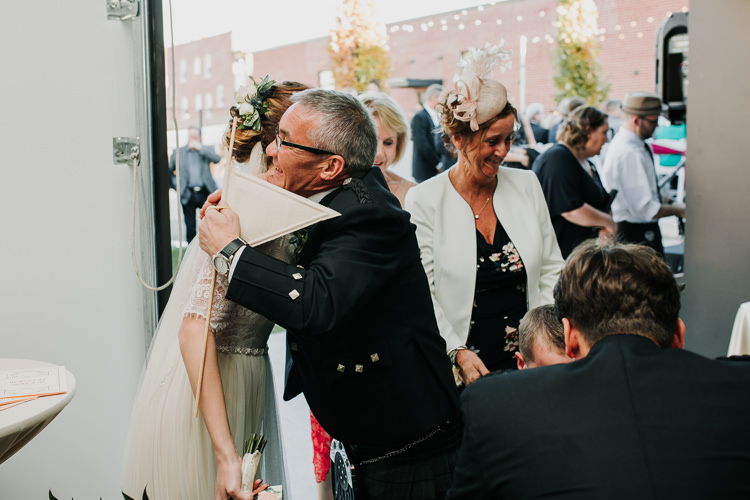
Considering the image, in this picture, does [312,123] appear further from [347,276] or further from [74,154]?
[74,154]

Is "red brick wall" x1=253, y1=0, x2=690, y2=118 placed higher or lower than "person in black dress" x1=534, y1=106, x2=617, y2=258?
higher

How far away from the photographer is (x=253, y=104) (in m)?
1.66

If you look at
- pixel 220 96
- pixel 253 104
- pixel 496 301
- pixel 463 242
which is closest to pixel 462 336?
pixel 496 301

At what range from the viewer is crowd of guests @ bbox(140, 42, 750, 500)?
0.98 m

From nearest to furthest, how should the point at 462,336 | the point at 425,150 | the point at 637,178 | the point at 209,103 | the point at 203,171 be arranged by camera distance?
the point at 462,336
the point at 637,178
the point at 425,150
the point at 203,171
the point at 209,103

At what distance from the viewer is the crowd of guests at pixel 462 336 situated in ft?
3.20

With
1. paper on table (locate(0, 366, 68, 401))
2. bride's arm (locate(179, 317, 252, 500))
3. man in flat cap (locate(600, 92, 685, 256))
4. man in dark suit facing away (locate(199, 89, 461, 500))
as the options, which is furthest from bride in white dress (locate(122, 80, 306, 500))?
man in flat cap (locate(600, 92, 685, 256))

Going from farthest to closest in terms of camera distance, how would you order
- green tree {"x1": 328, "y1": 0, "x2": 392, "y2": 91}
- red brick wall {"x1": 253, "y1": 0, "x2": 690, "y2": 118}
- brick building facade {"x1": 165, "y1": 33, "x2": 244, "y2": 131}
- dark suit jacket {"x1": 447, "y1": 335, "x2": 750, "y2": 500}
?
1. red brick wall {"x1": 253, "y1": 0, "x2": 690, "y2": 118}
2. green tree {"x1": 328, "y1": 0, "x2": 392, "y2": 91}
3. brick building facade {"x1": 165, "y1": 33, "x2": 244, "y2": 131}
4. dark suit jacket {"x1": 447, "y1": 335, "x2": 750, "y2": 500}

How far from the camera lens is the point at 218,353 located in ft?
5.43

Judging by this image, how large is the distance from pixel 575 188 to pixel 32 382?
3067 millimetres

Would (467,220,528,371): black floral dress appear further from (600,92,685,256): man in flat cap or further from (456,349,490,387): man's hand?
(600,92,685,256): man in flat cap

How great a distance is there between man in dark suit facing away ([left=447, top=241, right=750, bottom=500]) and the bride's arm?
1.89 feet

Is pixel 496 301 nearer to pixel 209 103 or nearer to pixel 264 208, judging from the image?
pixel 264 208

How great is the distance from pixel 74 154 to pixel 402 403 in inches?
53.7
